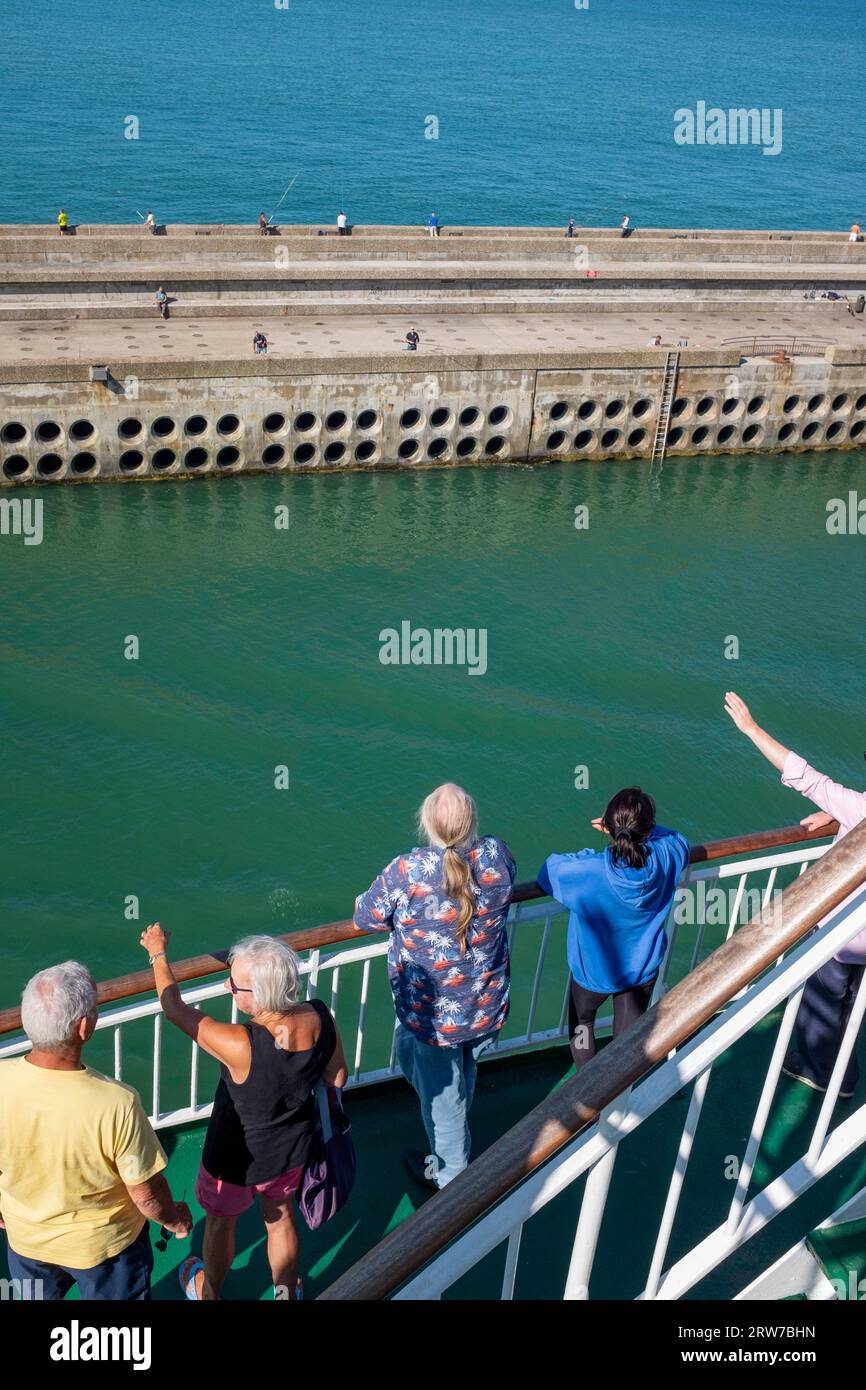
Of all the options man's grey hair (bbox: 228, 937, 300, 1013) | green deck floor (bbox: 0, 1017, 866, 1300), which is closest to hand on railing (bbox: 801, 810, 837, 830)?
green deck floor (bbox: 0, 1017, 866, 1300)

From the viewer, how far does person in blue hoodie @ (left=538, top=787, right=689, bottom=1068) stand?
16.6 feet

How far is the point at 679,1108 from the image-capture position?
6160 mm

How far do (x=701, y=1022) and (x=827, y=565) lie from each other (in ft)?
83.0

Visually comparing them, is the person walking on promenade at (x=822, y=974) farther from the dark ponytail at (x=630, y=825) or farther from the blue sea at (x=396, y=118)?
the blue sea at (x=396, y=118)

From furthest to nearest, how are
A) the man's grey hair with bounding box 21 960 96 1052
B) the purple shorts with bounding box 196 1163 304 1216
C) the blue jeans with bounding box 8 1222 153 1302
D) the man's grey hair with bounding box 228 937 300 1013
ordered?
1. the purple shorts with bounding box 196 1163 304 1216
2. the blue jeans with bounding box 8 1222 153 1302
3. the man's grey hair with bounding box 228 937 300 1013
4. the man's grey hair with bounding box 21 960 96 1052

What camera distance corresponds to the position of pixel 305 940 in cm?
528

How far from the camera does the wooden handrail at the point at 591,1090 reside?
2.86 metres

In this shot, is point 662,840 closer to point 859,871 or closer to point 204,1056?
point 859,871

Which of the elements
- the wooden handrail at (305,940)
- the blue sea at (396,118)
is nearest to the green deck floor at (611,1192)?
the wooden handrail at (305,940)

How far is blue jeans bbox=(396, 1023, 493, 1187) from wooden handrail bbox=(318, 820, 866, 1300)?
2.38m

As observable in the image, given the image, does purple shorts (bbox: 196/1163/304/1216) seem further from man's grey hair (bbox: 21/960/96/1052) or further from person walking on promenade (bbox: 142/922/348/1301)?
man's grey hair (bbox: 21/960/96/1052)

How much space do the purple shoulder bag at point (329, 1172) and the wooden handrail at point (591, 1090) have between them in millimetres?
1799

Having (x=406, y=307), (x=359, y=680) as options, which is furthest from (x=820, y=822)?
(x=406, y=307)

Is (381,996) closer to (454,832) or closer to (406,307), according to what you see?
(454,832)
